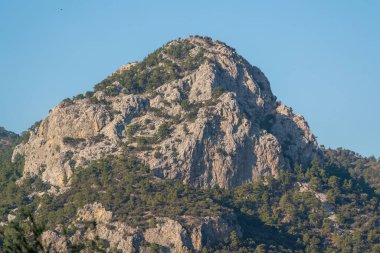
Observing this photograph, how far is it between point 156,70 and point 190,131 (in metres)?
23.8

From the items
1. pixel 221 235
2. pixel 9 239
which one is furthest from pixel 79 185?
pixel 9 239

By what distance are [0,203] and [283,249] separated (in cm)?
4505

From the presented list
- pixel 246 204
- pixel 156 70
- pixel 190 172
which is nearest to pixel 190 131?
pixel 190 172

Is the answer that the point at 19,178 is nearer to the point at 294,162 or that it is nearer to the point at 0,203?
the point at 0,203

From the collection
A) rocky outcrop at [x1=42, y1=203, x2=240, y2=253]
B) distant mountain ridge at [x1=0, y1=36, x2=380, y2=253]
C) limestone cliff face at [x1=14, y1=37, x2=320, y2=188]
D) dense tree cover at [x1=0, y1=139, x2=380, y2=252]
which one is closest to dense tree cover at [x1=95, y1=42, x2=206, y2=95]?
distant mountain ridge at [x1=0, y1=36, x2=380, y2=253]

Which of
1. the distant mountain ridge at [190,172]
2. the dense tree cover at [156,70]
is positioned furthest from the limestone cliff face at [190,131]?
the dense tree cover at [156,70]

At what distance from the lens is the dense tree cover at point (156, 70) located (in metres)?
183

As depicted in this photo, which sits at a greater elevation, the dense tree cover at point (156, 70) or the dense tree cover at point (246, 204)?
the dense tree cover at point (156, 70)

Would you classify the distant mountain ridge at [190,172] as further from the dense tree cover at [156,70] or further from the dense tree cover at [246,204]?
the dense tree cover at [156,70]

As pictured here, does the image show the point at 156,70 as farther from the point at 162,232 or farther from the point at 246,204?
the point at 162,232

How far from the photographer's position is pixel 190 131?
166 meters

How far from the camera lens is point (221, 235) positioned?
5856 inches

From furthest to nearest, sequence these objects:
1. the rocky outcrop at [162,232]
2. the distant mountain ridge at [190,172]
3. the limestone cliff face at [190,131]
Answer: the limestone cliff face at [190,131] → the distant mountain ridge at [190,172] → the rocky outcrop at [162,232]

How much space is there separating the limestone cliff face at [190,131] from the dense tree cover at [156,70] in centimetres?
98
